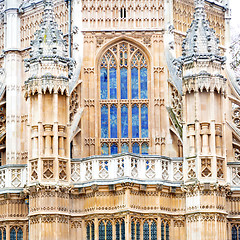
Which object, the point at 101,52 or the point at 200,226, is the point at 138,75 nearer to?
the point at 101,52

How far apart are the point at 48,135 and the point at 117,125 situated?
4491mm

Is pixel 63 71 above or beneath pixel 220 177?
above

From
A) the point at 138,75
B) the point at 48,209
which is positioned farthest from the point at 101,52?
the point at 48,209

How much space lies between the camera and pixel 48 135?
1684 inches

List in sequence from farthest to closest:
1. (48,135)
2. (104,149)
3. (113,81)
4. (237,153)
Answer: (237,153) → (113,81) → (104,149) → (48,135)

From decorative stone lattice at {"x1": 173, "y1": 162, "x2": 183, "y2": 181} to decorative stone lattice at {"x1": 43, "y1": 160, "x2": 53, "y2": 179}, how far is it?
5.21 metres

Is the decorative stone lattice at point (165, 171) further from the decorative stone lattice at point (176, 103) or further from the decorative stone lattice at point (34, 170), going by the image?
the decorative stone lattice at point (34, 170)

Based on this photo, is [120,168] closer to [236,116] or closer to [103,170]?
[103,170]

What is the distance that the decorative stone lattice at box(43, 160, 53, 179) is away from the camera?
42.4m

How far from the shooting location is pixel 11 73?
161ft

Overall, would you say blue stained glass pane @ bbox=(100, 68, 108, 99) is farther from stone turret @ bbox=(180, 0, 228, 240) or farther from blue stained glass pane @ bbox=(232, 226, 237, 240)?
blue stained glass pane @ bbox=(232, 226, 237, 240)

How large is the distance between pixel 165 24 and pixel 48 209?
10.5m

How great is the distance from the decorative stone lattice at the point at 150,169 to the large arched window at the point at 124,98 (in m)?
2.95

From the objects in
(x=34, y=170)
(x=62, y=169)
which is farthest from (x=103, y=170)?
(x=34, y=170)
